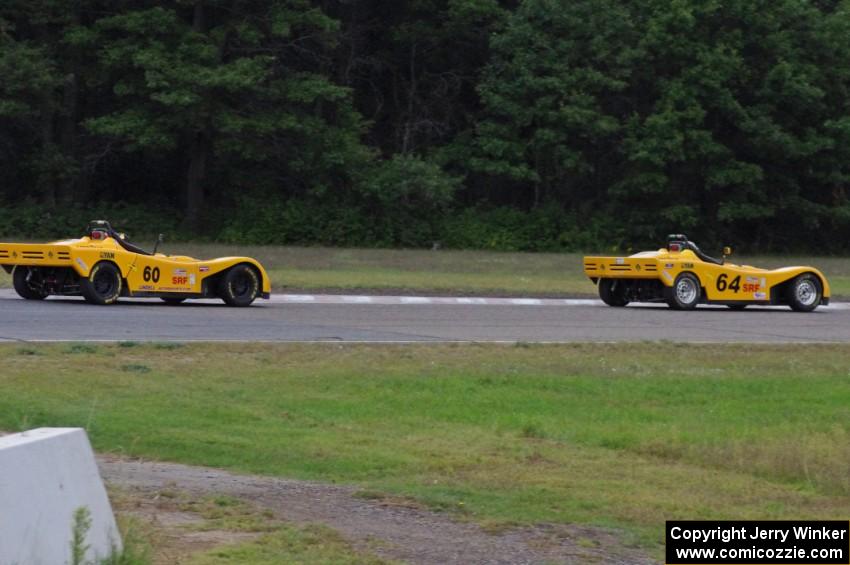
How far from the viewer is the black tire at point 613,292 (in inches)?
995

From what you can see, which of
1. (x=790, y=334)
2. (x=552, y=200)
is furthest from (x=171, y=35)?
(x=790, y=334)

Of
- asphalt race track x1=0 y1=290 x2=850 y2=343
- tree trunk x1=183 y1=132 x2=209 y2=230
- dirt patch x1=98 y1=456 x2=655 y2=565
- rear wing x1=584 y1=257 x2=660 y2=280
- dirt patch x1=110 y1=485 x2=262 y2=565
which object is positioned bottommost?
dirt patch x1=98 y1=456 x2=655 y2=565

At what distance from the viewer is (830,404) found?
1302 centimetres

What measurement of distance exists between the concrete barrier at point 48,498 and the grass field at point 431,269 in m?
20.6

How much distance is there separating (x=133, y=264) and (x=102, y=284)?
570 millimetres

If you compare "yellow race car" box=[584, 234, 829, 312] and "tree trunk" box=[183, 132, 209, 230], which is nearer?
"yellow race car" box=[584, 234, 829, 312]

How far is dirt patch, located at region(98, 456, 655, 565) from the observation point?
702cm

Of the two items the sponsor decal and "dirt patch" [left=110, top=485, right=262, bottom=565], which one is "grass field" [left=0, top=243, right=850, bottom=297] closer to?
the sponsor decal

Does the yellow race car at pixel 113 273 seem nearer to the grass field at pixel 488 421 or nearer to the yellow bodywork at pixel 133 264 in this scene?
the yellow bodywork at pixel 133 264

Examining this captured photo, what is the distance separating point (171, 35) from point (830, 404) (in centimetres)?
3281

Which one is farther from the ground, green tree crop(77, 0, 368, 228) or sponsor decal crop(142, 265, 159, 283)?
green tree crop(77, 0, 368, 228)

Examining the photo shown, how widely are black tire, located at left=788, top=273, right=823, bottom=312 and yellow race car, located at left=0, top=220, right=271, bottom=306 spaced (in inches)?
402

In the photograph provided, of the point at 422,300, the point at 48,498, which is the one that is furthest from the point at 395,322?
the point at 48,498

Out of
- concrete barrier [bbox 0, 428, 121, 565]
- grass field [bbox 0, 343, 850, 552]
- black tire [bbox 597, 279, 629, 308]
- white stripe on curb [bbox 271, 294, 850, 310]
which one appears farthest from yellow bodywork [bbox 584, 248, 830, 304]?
concrete barrier [bbox 0, 428, 121, 565]
